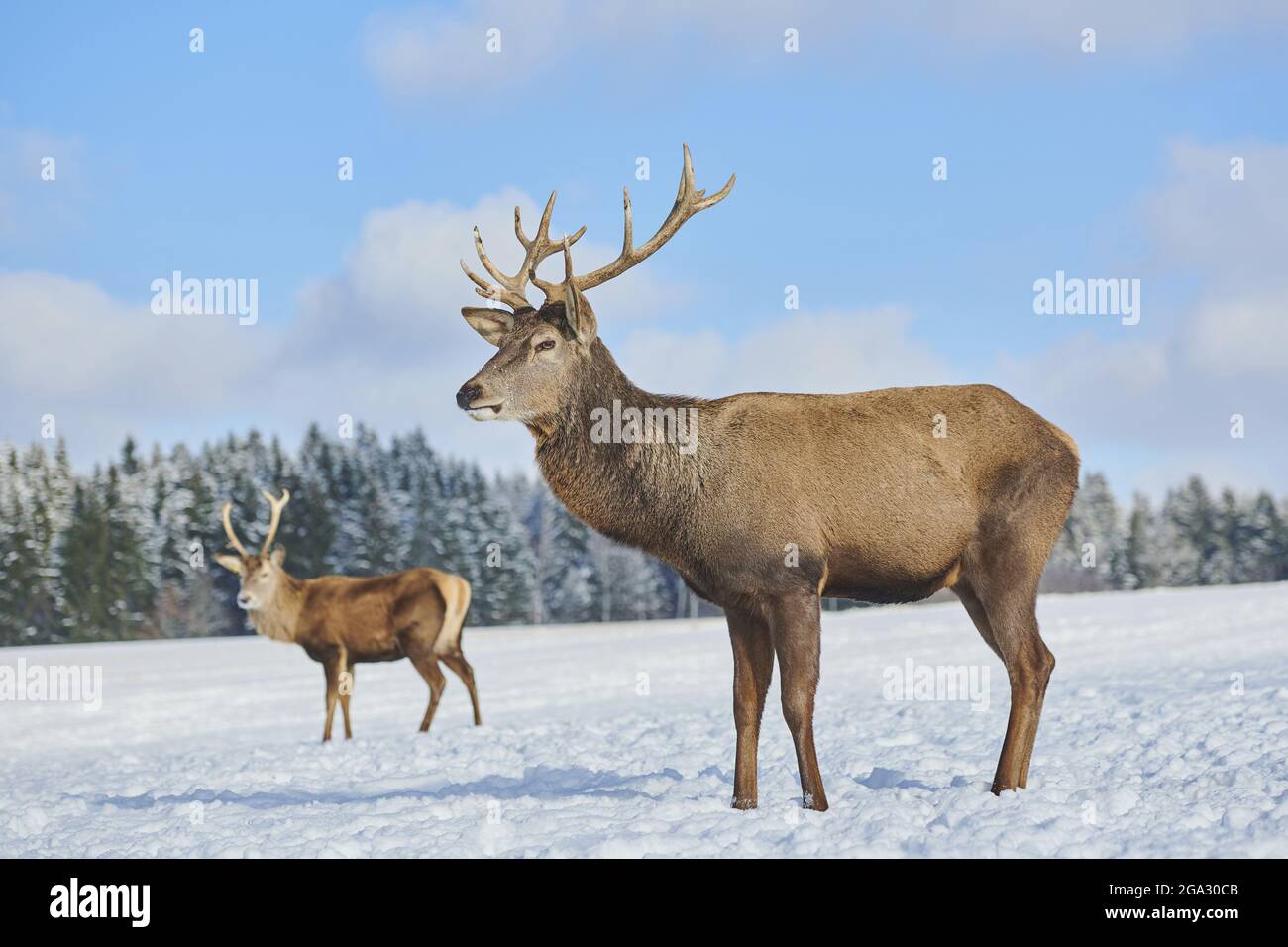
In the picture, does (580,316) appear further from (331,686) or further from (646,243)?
(331,686)

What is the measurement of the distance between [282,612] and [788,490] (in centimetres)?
1018

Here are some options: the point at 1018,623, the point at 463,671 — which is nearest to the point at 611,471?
the point at 1018,623

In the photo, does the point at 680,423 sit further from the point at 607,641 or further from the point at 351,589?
the point at 607,641

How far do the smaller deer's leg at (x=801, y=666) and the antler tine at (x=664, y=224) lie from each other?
7.56ft

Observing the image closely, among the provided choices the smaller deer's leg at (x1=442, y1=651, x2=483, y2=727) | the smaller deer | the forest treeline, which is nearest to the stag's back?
the smaller deer's leg at (x1=442, y1=651, x2=483, y2=727)

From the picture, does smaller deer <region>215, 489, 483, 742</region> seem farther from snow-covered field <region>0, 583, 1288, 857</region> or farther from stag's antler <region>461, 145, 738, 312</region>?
stag's antler <region>461, 145, 738, 312</region>

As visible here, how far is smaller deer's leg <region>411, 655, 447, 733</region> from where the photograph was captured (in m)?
14.2

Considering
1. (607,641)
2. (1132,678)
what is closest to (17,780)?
(1132,678)

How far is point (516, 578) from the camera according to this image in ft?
173

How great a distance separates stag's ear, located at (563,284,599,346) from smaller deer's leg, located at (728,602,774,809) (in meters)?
1.82

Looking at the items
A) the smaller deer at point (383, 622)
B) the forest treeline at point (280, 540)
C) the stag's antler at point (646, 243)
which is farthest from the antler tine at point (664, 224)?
the forest treeline at point (280, 540)

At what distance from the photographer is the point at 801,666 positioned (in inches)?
261

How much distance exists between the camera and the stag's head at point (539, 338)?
707cm

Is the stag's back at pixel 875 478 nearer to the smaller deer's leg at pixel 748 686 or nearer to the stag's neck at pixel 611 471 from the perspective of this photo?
the stag's neck at pixel 611 471
